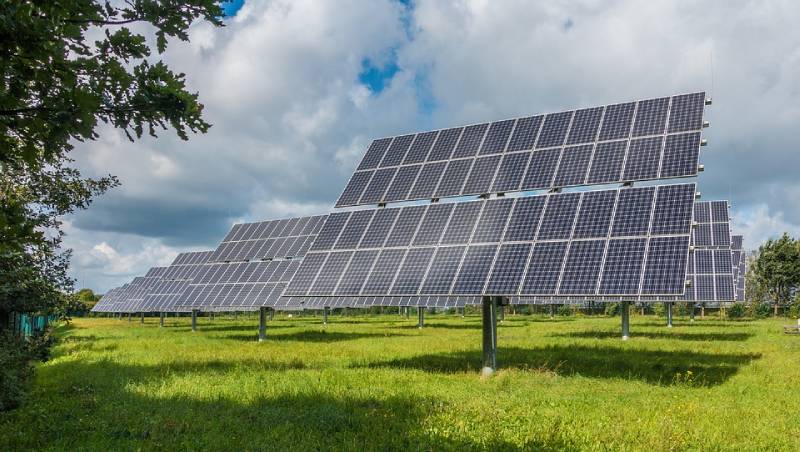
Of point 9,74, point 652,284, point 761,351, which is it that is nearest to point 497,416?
point 652,284

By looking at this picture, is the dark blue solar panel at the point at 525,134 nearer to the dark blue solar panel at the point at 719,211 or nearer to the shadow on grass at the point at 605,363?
the shadow on grass at the point at 605,363

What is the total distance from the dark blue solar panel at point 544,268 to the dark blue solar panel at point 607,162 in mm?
2794

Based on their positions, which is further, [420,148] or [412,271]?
[420,148]

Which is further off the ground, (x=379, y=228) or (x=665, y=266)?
(x=379, y=228)

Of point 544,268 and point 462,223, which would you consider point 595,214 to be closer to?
point 544,268

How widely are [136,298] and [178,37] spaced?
56992mm

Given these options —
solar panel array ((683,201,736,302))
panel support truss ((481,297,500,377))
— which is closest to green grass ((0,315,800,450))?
panel support truss ((481,297,500,377))

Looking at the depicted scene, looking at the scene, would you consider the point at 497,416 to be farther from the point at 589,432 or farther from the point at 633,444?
the point at 633,444

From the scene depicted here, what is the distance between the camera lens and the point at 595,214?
669 inches

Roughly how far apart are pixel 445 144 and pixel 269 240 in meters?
22.7

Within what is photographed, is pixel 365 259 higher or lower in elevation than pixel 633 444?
higher

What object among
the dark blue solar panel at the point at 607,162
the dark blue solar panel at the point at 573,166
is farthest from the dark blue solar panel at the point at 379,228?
the dark blue solar panel at the point at 607,162

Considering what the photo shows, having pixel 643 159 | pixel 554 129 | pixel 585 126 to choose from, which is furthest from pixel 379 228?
pixel 643 159

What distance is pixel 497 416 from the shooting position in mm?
11789
